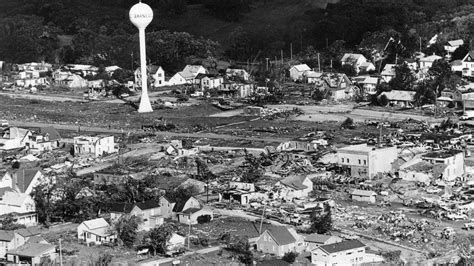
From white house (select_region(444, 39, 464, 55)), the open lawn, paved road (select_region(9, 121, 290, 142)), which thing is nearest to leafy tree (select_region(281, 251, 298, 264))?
paved road (select_region(9, 121, 290, 142))

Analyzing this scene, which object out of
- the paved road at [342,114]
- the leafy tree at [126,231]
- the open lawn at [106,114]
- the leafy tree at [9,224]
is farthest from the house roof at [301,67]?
the leafy tree at [126,231]

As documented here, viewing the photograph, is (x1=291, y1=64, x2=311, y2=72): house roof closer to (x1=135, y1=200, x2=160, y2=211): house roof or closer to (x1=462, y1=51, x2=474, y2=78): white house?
(x1=462, y1=51, x2=474, y2=78): white house

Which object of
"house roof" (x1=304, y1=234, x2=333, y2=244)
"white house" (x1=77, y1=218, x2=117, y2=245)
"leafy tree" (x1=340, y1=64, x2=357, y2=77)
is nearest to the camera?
"house roof" (x1=304, y1=234, x2=333, y2=244)

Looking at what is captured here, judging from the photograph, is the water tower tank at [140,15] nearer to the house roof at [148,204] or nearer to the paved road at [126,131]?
the paved road at [126,131]

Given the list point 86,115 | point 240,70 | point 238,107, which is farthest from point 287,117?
point 240,70

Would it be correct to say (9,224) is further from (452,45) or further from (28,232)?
(452,45)

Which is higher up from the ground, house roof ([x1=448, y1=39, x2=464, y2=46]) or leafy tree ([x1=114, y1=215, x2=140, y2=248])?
house roof ([x1=448, y1=39, x2=464, y2=46])
